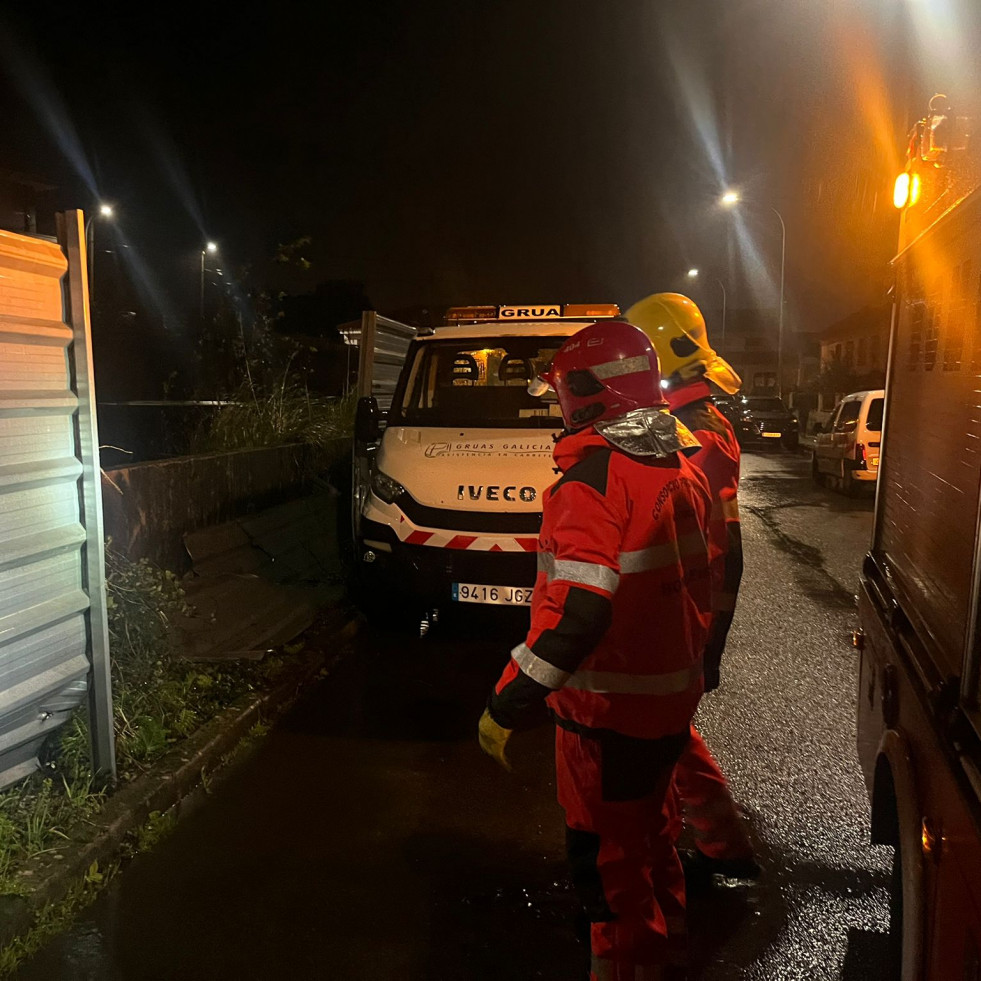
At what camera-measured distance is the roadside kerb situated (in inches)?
116

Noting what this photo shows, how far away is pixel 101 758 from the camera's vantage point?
142 inches

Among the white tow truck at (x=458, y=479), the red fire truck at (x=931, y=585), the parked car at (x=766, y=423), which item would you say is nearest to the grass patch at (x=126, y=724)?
the white tow truck at (x=458, y=479)

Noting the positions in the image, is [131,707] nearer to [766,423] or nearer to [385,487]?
[385,487]

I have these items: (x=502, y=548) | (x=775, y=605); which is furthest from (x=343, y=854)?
(x=775, y=605)

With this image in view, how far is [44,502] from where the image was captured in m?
3.25

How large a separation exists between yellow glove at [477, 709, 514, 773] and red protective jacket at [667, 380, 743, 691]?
104 centimetres

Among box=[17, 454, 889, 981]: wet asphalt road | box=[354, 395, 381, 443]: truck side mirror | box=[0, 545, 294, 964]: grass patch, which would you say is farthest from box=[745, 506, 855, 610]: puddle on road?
box=[0, 545, 294, 964]: grass patch

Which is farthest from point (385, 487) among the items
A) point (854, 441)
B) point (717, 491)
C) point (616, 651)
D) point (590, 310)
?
point (854, 441)

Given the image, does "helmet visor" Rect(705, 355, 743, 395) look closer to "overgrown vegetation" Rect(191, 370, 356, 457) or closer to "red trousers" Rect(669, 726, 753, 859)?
"red trousers" Rect(669, 726, 753, 859)

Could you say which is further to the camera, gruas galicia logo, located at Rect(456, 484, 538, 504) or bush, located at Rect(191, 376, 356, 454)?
bush, located at Rect(191, 376, 356, 454)

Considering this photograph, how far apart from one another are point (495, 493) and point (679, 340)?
8.58 feet

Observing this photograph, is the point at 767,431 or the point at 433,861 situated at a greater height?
the point at 767,431

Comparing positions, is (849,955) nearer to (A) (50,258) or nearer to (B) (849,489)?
(A) (50,258)

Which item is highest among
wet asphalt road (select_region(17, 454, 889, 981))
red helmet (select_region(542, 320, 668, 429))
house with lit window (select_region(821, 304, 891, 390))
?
house with lit window (select_region(821, 304, 891, 390))
